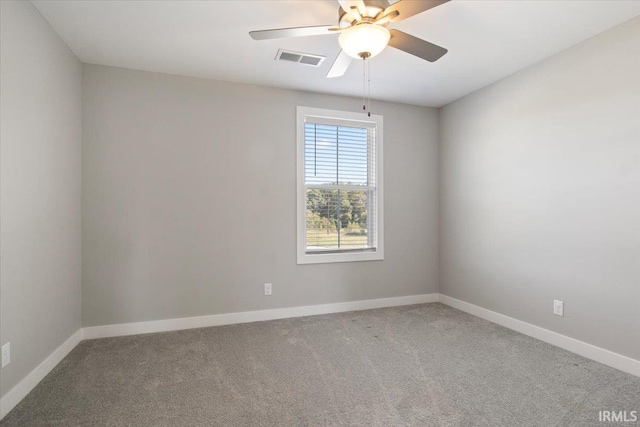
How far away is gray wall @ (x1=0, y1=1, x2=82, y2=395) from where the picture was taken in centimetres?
191

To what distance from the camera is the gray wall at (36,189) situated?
1.91 metres

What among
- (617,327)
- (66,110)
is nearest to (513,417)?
(617,327)

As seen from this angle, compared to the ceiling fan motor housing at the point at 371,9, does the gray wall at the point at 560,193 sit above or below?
below

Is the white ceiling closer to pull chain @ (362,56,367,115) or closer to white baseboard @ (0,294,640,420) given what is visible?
pull chain @ (362,56,367,115)

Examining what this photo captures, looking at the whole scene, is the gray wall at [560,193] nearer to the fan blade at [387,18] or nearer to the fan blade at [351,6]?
the fan blade at [387,18]

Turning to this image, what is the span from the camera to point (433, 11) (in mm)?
2248

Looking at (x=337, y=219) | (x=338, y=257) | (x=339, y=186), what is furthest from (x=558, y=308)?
(x=339, y=186)

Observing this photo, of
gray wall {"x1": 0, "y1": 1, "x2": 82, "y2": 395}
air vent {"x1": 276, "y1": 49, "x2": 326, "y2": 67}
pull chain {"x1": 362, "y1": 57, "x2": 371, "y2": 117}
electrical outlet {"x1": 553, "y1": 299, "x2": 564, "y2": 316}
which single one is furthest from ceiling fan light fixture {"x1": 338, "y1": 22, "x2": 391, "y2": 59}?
electrical outlet {"x1": 553, "y1": 299, "x2": 564, "y2": 316}

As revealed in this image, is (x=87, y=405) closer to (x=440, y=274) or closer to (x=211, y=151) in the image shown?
(x=211, y=151)

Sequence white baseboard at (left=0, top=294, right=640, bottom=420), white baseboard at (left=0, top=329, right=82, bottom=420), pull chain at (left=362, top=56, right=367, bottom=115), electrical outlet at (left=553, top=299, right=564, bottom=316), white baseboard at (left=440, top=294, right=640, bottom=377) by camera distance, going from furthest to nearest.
Answer: 1. pull chain at (left=362, top=56, right=367, bottom=115)
2. electrical outlet at (left=553, top=299, right=564, bottom=316)
3. white baseboard at (left=440, top=294, right=640, bottom=377)
4. white baseboard at (left=0, top=294, right=640, bottom=420)
5. white baseboard at (left=0, top=329, right=82, bottom=420)

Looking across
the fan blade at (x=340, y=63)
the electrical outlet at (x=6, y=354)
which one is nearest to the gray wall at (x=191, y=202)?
the electrical outlet at (x=6, y=354)

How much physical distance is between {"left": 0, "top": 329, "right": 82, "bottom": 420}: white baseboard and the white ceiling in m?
2.44

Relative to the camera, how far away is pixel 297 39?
8.52ft

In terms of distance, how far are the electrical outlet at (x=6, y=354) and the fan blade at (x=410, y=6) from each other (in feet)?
9.42
